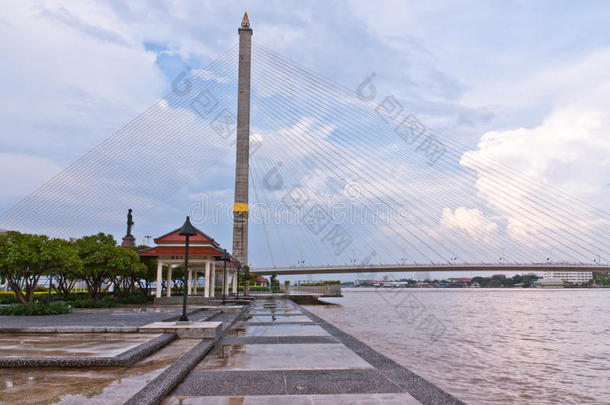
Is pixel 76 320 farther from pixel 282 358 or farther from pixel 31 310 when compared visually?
pixel 282 358

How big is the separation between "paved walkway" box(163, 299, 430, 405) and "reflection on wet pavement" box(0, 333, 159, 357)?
1.75 metres

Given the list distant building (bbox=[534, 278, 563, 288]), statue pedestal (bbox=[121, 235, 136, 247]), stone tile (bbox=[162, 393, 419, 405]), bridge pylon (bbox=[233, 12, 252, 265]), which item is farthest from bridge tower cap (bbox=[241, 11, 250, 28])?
distant building (bbox=[534, 278, 563, 288])

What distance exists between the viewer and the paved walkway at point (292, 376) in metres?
5.82

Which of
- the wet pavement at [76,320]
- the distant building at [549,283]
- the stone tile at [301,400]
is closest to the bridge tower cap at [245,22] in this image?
the wet pavement at [76,320]

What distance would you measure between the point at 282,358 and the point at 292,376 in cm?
160

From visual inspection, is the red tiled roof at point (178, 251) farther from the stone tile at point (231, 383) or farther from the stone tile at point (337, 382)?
the stone tile at point (337, 382)

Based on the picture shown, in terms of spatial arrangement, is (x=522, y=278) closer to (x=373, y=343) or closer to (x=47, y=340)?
(x=373, y=343)

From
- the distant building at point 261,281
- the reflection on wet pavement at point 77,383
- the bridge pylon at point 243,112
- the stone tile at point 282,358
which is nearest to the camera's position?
Result: the reflection on wet pavement at point 77,383

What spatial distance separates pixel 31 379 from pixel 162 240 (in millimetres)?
22588

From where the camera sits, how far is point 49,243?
722 inches

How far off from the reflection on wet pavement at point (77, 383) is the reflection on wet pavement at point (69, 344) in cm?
79

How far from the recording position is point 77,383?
19.9ft

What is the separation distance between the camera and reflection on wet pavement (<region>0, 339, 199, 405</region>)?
17.5ft

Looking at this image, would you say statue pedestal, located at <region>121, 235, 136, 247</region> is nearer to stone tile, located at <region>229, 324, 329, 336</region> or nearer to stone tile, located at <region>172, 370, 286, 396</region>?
stone tile, located at <region>229, 324, 329, 336</region>
